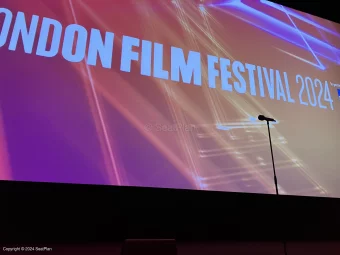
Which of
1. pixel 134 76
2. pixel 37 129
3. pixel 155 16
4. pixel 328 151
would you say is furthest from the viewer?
pixel 328 151

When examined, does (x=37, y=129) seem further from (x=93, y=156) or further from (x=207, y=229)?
(x=207, y=229)

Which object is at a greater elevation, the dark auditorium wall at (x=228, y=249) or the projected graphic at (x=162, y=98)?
the projected graphic at (x=162, y=98)

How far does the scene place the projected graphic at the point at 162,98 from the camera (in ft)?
6.66

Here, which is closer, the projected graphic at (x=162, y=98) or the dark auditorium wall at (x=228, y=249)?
the dark auditorium wall at (x=228, y=249)

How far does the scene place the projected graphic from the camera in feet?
6.66

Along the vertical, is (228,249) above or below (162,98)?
below

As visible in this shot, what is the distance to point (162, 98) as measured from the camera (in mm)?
2373

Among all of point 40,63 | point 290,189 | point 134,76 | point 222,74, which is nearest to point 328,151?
point 290,189

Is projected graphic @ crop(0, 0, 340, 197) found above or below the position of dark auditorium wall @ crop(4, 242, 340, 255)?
above

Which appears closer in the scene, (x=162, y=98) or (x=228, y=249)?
(x=228, y=249)

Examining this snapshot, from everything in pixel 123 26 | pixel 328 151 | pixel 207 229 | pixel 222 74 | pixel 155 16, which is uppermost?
pixel 155 16

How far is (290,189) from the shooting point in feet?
8.13

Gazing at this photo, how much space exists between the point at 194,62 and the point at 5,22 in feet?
4.75

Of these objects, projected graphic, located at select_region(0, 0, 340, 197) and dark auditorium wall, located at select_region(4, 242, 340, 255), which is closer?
dark auditorium wall, located at select_region(4, 242, 340, 255)
